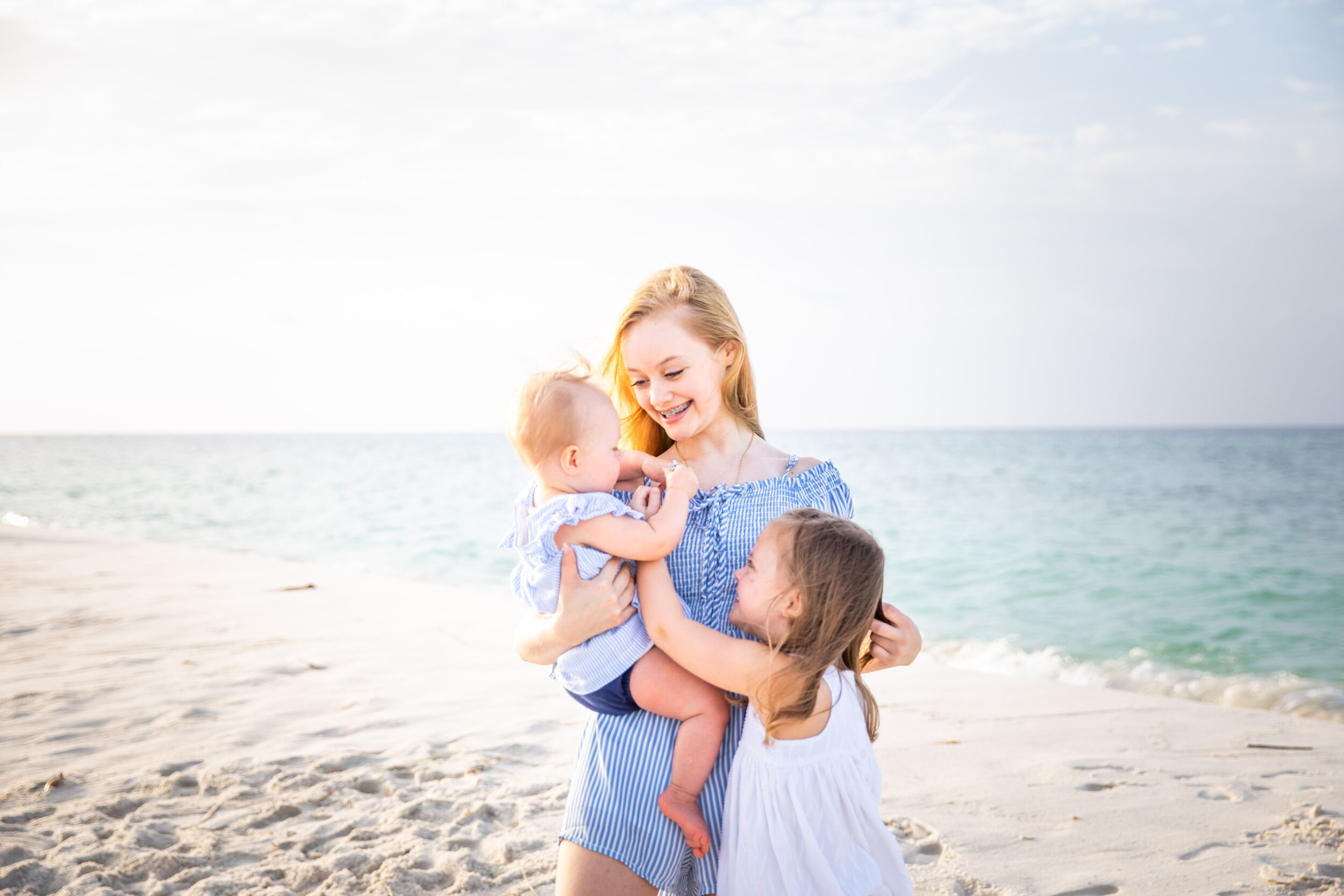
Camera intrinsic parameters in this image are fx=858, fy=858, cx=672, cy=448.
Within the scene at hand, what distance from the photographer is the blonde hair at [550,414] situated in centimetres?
223

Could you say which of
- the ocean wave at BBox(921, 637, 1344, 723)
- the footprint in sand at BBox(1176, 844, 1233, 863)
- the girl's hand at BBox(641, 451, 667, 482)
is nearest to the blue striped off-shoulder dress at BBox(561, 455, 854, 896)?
the girl's hand at BBox(641, 451, 667, 482)

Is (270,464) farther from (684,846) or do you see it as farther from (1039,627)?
(684,846)

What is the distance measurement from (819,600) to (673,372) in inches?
32.6

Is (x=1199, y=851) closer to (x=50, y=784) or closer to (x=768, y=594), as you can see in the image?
(x=768, y=594)

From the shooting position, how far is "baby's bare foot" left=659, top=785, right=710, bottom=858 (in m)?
2.08

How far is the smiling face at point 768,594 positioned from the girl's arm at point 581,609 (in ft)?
0.93

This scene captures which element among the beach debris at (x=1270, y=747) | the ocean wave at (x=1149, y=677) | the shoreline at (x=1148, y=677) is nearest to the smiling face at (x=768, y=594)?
the beach debris at (x=1270, y=747)

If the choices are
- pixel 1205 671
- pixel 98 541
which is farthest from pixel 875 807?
pixel 98 541

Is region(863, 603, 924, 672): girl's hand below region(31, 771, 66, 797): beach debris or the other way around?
the other way around

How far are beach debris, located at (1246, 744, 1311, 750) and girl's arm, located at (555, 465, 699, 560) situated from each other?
4.49 m

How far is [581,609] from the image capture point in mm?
2094

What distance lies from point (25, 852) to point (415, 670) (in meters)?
3.02

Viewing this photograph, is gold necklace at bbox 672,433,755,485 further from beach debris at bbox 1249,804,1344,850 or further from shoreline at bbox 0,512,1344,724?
shoreline at bbox 0,512,1344,724

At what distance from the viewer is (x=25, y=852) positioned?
10.5 ft
